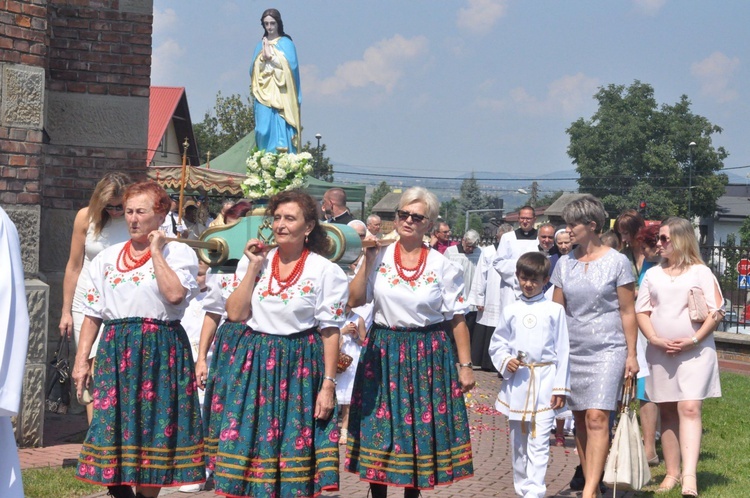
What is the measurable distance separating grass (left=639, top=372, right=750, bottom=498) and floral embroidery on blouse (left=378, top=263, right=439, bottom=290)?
107 inches

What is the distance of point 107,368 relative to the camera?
5.70 m

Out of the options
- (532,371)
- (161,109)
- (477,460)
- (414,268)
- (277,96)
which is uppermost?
(161,109)

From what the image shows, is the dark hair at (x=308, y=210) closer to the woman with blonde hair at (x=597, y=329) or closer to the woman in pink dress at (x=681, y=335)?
the woman with blonde hair at (x=597, y=329)

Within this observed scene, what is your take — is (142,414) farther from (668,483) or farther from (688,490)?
(668,483)

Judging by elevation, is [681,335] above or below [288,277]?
below

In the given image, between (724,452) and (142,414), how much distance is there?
226 inches

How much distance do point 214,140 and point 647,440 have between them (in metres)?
36.4

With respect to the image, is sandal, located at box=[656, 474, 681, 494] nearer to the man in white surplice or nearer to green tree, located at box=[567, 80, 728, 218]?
the man in white surplice

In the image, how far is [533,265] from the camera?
22.9ft

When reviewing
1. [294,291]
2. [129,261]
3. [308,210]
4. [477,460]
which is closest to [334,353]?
[294,291]

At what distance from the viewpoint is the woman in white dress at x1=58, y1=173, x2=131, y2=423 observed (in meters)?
7.33

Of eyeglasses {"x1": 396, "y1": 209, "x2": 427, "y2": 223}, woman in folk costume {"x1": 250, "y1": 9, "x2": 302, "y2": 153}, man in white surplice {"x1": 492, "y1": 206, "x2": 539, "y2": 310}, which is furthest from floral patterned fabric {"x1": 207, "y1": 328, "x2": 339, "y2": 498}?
man in white surplice {"x1": 492, "y1": 206, "x2": 539, "y2": 310}

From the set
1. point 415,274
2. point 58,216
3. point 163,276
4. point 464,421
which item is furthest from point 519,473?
point 58,216

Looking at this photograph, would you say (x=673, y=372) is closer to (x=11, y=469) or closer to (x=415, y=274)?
(x=415, y=274)
